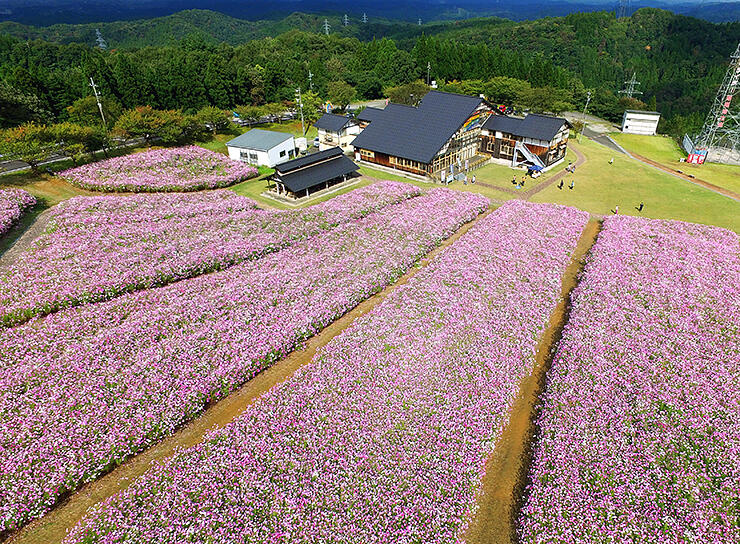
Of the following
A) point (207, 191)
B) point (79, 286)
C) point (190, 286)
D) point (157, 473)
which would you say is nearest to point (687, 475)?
point (157, 473)

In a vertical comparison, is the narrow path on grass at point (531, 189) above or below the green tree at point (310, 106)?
below

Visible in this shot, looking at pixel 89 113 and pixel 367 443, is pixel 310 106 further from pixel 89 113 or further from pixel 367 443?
pixel 367 443

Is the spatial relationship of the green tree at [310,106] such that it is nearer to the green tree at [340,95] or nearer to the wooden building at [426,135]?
the green tree at [340,95]

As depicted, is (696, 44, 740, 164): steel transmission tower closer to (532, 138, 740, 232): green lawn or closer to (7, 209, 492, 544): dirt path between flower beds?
(532, 138, 740, 232): green lawn

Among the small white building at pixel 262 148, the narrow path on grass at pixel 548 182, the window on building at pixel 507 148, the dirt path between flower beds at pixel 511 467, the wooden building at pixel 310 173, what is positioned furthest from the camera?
the window on building at pixel 507 148

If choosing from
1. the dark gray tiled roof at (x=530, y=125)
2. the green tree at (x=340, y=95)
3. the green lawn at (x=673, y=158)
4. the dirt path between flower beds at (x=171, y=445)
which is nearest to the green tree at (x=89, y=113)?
the green tree at (x=340, y=95)

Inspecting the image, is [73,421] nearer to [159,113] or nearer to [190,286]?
[190,286]
